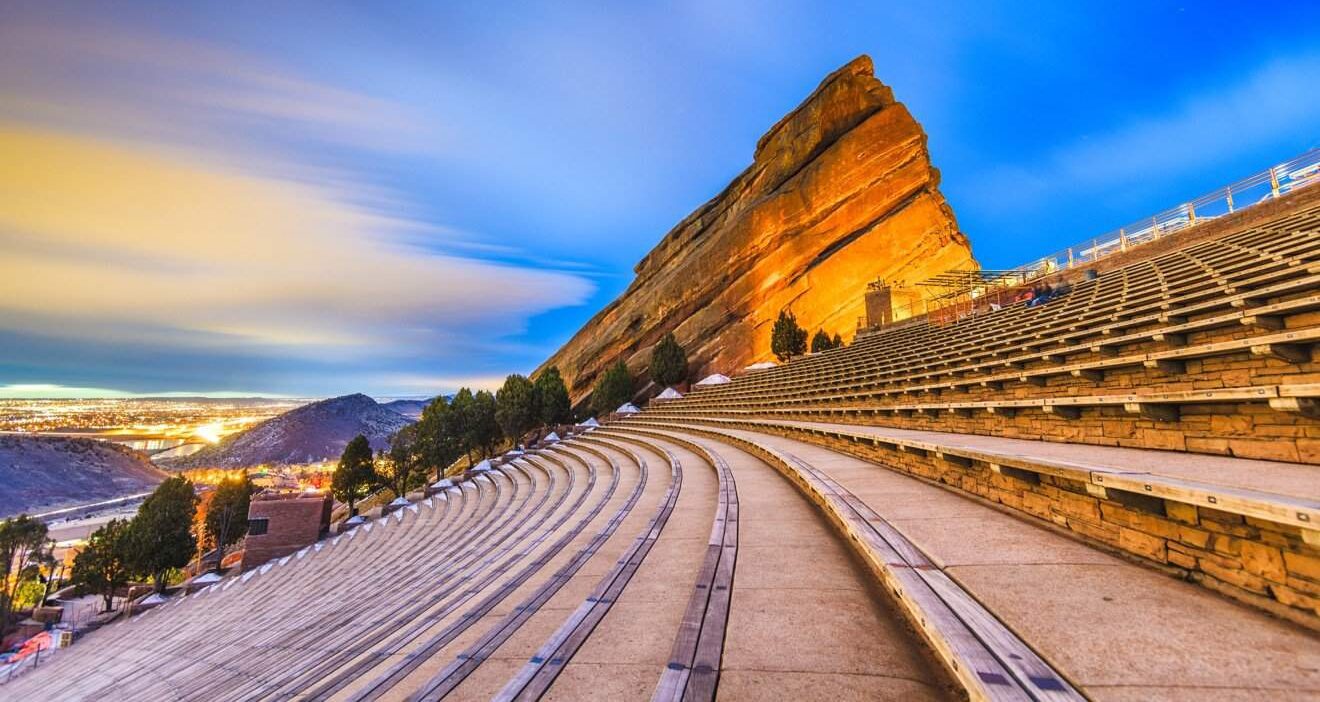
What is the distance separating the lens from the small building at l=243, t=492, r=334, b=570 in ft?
90.7

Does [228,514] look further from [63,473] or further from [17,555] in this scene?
[63,473]

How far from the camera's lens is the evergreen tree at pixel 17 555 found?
32.2 meters

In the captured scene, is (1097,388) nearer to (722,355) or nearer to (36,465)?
(722,355)

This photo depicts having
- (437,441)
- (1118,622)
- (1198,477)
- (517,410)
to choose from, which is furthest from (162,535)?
(1198,477)

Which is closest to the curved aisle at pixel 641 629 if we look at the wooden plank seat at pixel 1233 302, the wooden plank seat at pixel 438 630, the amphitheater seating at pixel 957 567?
the amphitheater seating at pixel 957 567

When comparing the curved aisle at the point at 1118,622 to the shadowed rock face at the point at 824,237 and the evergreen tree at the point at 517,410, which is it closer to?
the shadowed rock face at the point at 824,237

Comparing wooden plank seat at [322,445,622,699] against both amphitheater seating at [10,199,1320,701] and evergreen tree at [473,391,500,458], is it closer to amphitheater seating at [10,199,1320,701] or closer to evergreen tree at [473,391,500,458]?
amphitheater seating at [10,199,1320,701]

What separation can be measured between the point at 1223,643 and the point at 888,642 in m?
1.36

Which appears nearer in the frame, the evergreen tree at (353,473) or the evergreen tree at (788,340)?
the evergreen tree at (788,340)

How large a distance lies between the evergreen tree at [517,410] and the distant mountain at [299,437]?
10478cm

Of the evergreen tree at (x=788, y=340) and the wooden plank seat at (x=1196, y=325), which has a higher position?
the evergreen tree at (x=788, y=340)

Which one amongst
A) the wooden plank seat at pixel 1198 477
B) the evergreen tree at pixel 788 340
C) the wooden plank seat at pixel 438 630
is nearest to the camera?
the wooden plank seat at pixel 1198 477

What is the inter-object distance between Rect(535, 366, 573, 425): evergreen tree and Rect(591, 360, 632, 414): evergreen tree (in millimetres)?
3745

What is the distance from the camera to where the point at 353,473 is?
39406 mm
